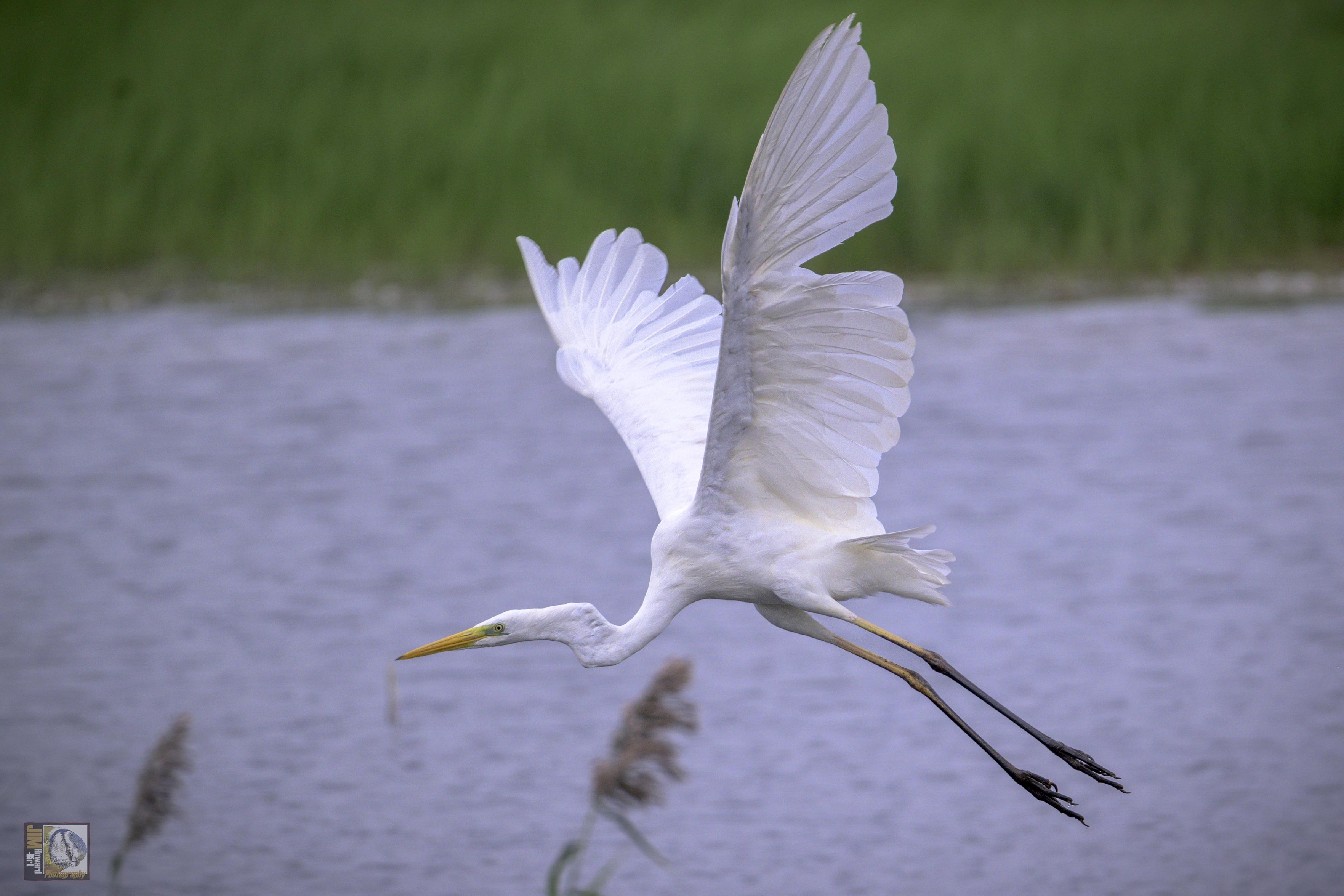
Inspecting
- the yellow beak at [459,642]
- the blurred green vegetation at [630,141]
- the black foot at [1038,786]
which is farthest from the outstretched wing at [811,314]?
the blurred green vegetation at [630,141]

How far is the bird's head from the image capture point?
4.90 m

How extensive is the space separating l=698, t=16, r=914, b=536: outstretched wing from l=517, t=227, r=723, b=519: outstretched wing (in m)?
0.89

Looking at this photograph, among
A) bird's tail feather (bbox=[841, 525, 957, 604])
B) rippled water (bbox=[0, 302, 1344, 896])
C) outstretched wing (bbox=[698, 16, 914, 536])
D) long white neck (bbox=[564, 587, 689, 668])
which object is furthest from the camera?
rippled water (bbox=[0, 302, 1344, 896])

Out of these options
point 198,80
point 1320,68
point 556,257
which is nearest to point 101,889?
point 556,257

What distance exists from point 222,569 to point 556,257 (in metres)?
4.57

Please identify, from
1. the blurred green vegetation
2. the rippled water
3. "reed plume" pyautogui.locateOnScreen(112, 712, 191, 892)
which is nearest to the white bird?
"reed plume" pyautogui.locateOnScreen(112, 712, 191, 892)

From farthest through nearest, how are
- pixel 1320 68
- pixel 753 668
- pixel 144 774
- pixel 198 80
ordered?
pixel 198 80 → pixel 1320 68 → pixel 753 668 → pixel 144 774

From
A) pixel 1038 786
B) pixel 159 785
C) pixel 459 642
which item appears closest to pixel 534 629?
pixel 459 642

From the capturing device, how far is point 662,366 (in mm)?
5902

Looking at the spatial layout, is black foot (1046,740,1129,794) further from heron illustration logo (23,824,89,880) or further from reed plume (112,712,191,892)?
heron illustration logo (23,824,89,880)

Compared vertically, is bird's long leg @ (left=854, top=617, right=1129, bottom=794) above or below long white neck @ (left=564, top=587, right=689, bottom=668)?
below

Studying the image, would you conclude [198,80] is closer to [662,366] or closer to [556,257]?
[556,257]

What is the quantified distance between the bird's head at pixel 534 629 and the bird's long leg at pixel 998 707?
0.83 m

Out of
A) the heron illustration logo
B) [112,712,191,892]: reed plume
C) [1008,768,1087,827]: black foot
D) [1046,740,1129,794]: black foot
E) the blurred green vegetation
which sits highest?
the blurred green vegetation
